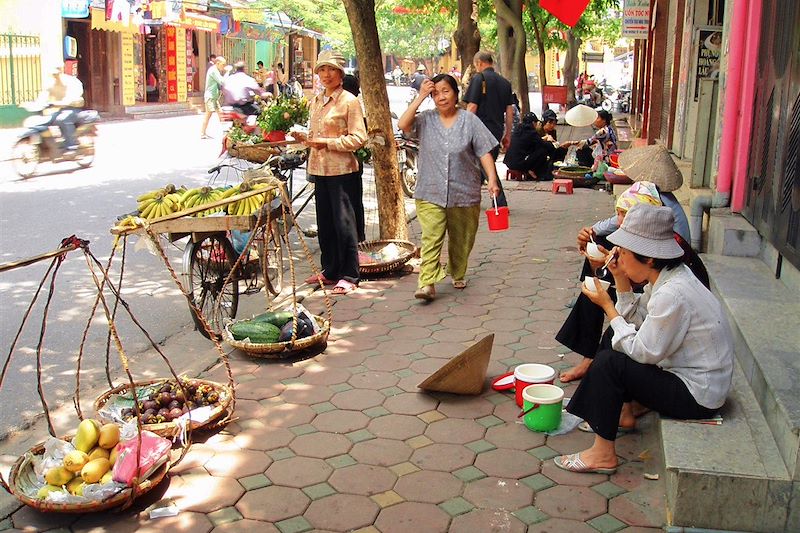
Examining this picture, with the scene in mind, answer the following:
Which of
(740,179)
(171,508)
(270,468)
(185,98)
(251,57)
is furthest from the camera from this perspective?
(251,57)

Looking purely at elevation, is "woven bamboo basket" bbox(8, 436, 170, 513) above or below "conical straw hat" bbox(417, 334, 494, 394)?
below

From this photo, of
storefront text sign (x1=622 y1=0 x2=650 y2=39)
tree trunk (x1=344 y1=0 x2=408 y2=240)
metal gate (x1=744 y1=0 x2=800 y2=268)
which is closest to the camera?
metal gate (x1=744 y1=0 x2=800 y2=268)

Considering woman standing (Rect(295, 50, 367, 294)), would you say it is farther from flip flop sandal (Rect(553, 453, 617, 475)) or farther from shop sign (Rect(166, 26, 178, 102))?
shop sign (Rect(166, 26, 178, 102))

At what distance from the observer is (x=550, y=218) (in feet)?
32.1

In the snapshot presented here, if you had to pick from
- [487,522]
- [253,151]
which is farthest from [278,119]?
[487,522]

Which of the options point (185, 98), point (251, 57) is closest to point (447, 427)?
point (185, 98)

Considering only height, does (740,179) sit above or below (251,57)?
below

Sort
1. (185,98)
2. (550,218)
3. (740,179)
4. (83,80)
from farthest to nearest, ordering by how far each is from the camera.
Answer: (185,98), (83,80), (550,218), (740,179)

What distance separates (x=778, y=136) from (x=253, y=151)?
14.2 feet

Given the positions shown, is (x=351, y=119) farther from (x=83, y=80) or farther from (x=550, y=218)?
(x=83, y=80)

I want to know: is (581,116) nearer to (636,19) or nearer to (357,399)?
(636,19)

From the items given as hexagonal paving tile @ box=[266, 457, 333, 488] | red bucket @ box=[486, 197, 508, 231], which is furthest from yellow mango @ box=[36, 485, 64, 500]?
red bucket @ box=[486, 197, 508, 231]

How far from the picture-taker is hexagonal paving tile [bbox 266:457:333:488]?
360 centimetres

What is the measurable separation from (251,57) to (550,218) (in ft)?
101
